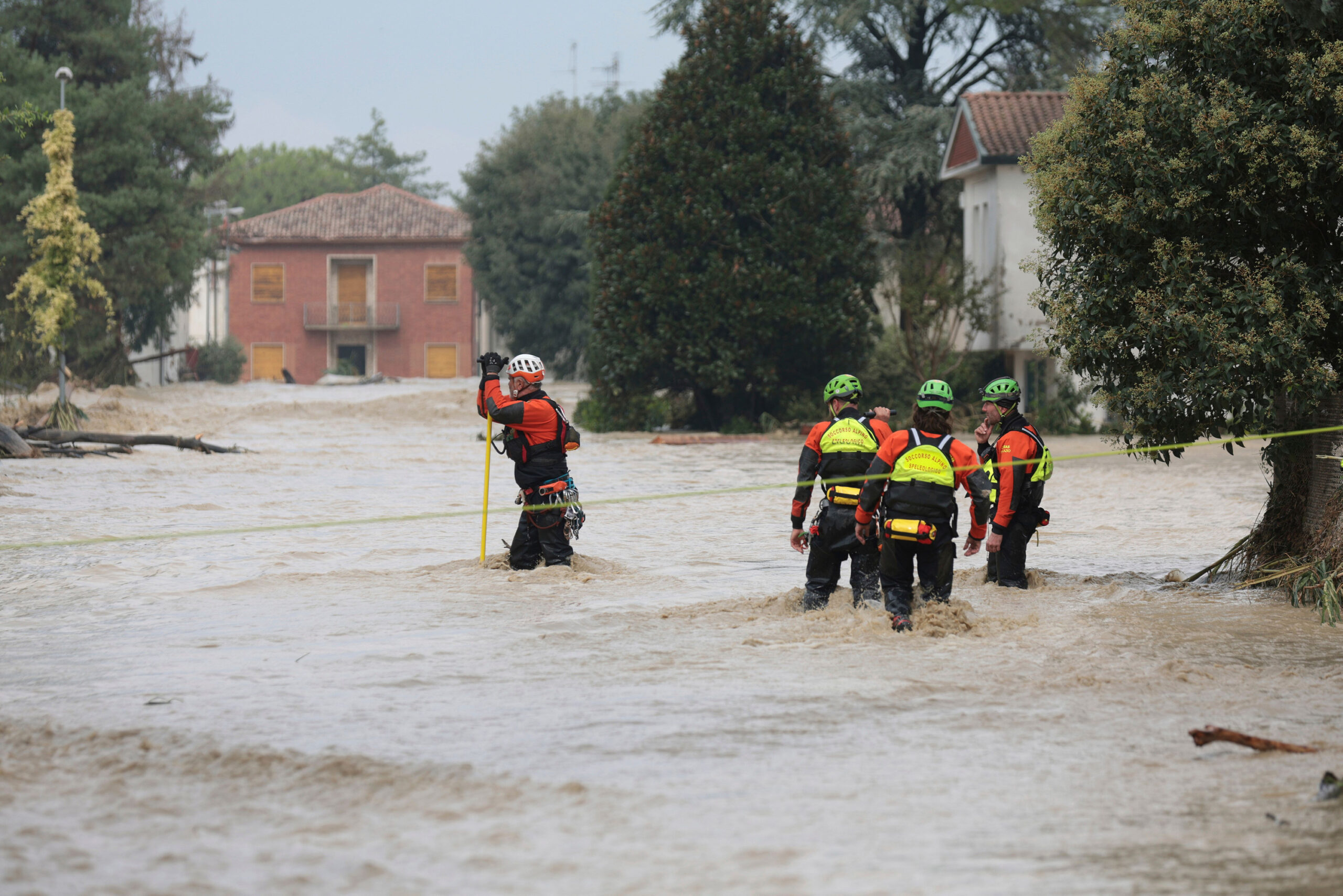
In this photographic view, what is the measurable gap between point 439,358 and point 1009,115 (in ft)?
155

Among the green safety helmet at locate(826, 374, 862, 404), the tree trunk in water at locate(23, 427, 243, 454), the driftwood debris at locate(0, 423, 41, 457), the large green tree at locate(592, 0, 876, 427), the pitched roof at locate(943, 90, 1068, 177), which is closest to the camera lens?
the green safety helmet at locate(826, 374, 862, 404)

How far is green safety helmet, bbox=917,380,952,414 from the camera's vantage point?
30.2 ft

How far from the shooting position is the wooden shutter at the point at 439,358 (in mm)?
78312

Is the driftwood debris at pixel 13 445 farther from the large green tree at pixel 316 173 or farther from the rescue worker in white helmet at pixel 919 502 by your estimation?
the large green tree at pixel 316 173

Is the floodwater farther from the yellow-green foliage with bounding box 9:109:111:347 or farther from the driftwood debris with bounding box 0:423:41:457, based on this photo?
the yellow-green foliage with bounding box 9:109:111:347

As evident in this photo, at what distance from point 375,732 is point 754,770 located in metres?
1.82

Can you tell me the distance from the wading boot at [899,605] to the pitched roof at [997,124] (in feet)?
87.8

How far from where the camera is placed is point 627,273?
3253 cm

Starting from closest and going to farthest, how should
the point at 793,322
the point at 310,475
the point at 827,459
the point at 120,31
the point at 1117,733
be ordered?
the point at 1117,733 → the point at 827,459 → the point at 310,475 → the point at 793,322 → the point at 120,31

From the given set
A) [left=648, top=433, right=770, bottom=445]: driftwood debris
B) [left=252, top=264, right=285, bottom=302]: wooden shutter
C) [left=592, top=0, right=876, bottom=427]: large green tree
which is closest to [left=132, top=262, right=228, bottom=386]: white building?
[left=252, top=264, right=285, bottom=302]: wooden shutter

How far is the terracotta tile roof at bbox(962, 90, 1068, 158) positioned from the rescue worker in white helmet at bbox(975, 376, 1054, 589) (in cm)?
2470

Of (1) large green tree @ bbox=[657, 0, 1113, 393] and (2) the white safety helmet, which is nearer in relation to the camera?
(2) the white safety helmet

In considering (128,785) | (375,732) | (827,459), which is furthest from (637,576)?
(128,785)

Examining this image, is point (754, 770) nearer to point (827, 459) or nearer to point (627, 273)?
point (827, 459)
